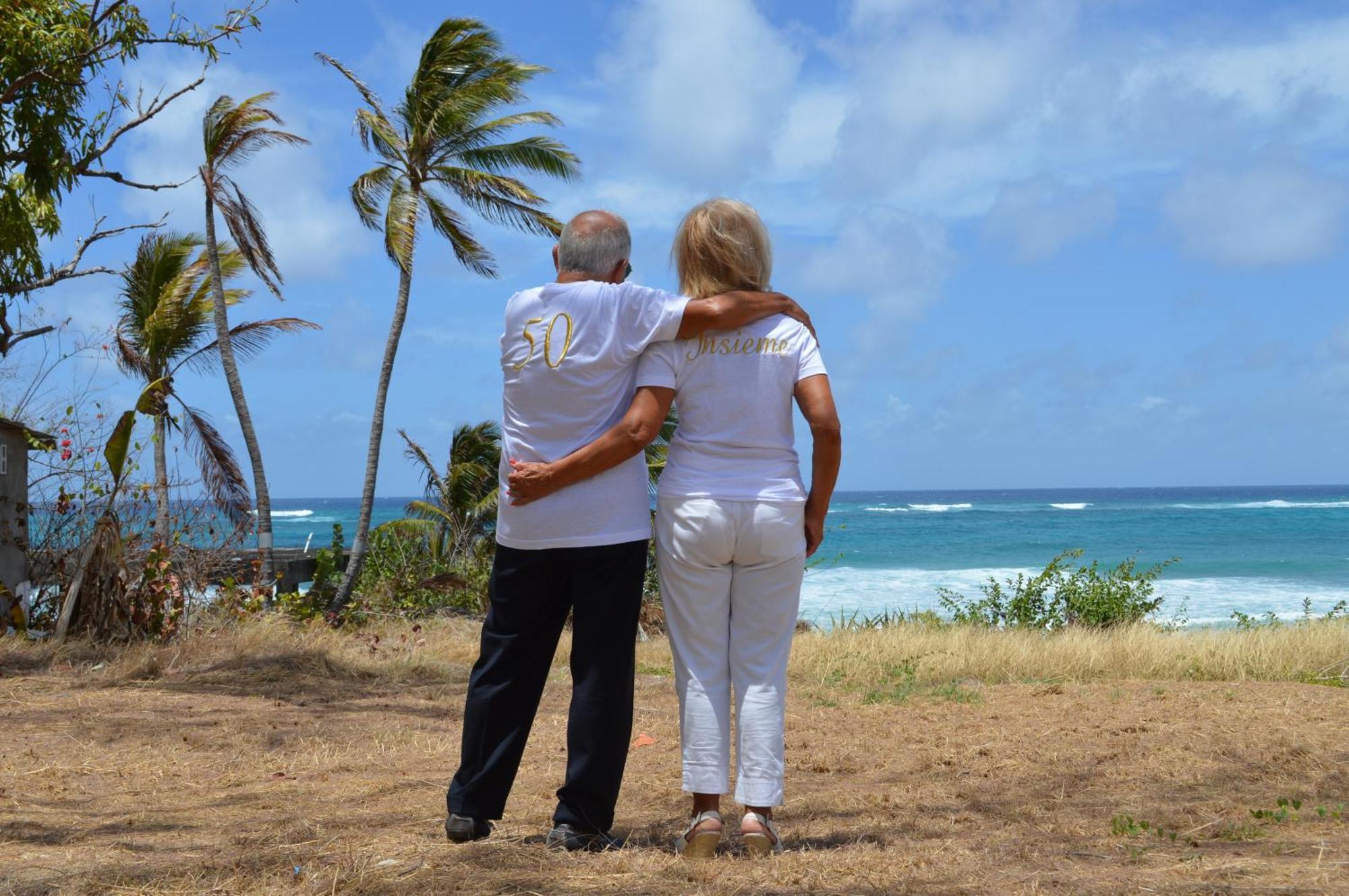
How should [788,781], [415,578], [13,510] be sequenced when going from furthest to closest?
[415,578], [13,510], [788,781]

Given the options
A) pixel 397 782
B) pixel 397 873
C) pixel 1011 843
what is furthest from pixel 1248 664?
pixel 397 873

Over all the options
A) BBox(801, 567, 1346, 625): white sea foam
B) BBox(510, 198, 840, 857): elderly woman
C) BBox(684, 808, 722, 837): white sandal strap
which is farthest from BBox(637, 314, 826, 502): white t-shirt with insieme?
BBox(801, 567, 1346, 625): white sea foam

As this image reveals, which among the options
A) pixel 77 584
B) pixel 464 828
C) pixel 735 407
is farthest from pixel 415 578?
pixel 735 407

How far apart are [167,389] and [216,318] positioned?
143 cm

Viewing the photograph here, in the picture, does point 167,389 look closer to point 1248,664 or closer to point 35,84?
point 35,84

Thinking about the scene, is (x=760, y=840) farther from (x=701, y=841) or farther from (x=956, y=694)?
(x=956, y=694)

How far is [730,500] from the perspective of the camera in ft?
10.9

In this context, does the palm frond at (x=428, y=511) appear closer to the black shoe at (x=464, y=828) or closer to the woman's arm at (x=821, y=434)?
the black shoe at (x=464, y=828)

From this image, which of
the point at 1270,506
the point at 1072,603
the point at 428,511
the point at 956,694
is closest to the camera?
the point at 956,694

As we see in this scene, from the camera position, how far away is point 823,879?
10.3ft

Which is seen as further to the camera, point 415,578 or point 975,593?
point 975,593

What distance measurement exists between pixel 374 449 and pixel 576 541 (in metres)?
13.1

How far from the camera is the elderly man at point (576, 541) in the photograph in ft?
11.3

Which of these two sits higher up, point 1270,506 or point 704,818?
point 1270,506
